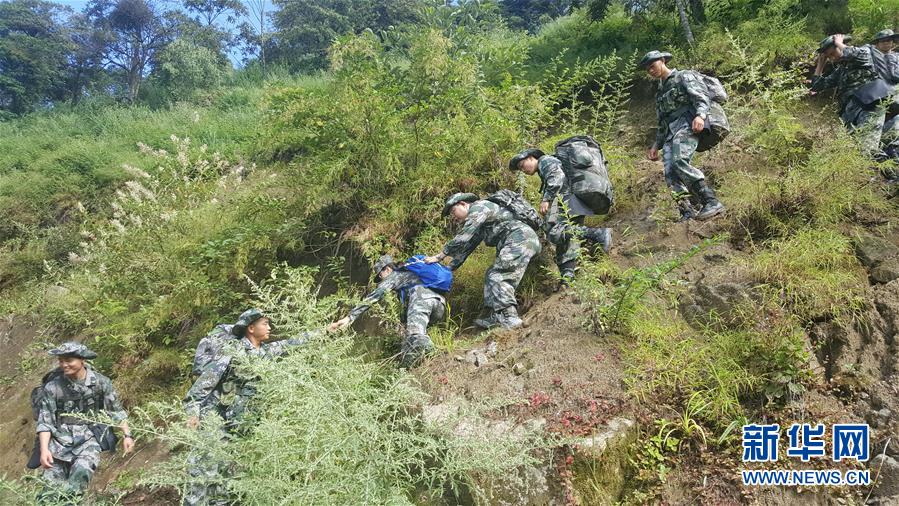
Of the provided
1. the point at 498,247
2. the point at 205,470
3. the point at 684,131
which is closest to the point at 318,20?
the point at 498,247

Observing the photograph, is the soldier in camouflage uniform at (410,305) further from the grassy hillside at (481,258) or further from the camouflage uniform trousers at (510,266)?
the camouflage uniform trousers at (510,266)

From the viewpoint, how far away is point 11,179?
1184 cm

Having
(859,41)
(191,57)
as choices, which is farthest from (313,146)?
(191,57)

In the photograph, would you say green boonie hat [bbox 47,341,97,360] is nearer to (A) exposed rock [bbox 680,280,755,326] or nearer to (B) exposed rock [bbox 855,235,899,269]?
(A) exposed rock [bbox 680,280,755,326]

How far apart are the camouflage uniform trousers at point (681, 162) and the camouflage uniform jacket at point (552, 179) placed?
970 mm

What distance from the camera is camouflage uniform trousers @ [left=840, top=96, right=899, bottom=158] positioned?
15.4ft

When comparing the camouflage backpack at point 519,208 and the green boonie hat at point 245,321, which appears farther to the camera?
the camouflage backpack at point 519,208

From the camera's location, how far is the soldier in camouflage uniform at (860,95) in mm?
4742

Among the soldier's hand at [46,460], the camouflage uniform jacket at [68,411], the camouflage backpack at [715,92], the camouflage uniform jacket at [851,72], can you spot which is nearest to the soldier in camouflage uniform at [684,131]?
the camouflage backpack at [715,92]

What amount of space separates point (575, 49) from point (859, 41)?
3935 millimetres

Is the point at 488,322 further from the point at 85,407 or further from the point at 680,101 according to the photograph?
the point at 85,407

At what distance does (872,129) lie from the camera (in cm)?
476

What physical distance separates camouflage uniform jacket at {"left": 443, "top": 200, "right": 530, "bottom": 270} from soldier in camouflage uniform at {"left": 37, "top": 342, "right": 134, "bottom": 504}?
3.21m

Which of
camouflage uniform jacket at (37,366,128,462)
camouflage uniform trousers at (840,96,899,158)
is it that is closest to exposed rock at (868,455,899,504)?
camouflage uniform trousers at (840,96,899,158)
